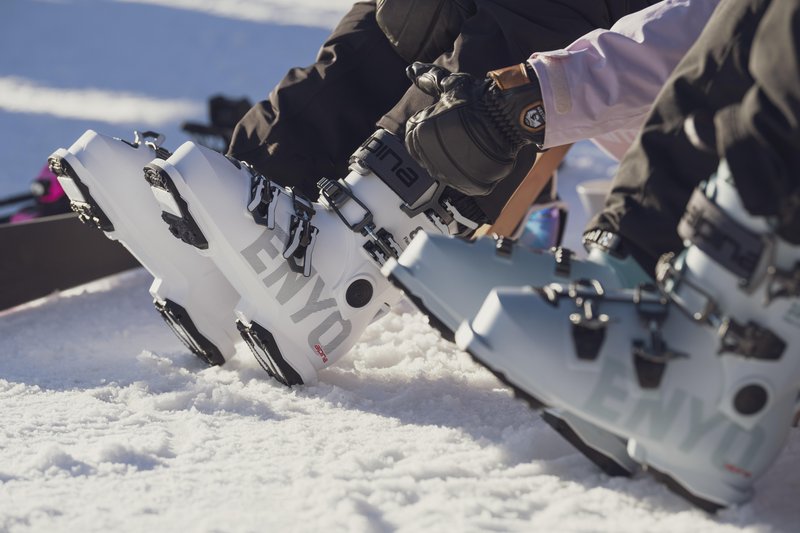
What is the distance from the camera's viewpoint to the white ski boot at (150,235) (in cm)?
141

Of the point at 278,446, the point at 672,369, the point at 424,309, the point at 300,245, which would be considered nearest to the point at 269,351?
the point at 300,245

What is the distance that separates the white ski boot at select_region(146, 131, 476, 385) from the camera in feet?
4.28

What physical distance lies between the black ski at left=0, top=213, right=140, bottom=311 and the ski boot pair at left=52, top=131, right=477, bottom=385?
63 centimetres

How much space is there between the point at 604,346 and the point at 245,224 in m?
0.61

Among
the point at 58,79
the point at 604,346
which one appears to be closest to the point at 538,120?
the point at 604,346

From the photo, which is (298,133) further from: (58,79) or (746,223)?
(58,79)

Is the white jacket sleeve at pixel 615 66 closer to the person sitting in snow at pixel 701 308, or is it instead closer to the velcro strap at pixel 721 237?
the person sitting in snow at pixel 701 308

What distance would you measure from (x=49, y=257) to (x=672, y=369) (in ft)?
5.23

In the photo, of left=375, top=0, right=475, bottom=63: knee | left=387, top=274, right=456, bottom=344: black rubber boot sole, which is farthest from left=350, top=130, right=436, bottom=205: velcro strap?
left=387, top=274, right=456, bottom=344: black rubber boot sole

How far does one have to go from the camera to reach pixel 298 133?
66.1 inches

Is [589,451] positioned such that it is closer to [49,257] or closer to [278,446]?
[278,446]

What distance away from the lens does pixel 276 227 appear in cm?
134

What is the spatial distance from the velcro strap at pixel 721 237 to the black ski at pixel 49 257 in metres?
1.55

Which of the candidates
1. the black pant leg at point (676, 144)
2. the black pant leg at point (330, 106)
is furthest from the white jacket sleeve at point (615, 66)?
the black pant leg at point (330, 106)
